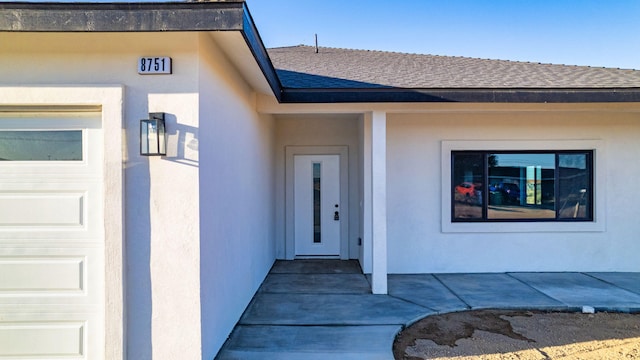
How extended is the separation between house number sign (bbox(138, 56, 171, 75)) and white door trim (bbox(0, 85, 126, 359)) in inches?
9.5

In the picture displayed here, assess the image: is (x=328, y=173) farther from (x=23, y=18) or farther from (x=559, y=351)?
(x=23, y=18)

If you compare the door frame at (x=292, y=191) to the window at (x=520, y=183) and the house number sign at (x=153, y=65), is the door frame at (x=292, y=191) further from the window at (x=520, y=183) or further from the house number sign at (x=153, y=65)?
the house number sign at (x=153, y=65)

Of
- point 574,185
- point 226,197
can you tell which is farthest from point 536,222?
point 226,197

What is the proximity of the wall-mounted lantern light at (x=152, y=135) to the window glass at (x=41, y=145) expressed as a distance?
63cm

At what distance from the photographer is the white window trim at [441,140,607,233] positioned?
6832mm

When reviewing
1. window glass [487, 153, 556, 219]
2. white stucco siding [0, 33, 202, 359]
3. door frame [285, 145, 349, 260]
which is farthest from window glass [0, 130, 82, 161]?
window glass [487, 153, 556, 219]

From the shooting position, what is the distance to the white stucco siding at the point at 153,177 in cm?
304

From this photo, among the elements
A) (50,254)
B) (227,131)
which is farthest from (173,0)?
(50,254)

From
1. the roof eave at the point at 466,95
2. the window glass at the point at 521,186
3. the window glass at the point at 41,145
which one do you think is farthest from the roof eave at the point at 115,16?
the window glass at the point at 521,186

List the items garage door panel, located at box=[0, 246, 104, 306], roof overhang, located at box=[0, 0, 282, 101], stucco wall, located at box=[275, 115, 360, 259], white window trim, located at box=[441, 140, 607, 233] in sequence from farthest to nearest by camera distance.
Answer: stucco wall, located at box=[275, 115, 360, 259] < white window trim, located at box=[441, 140, 607, 233] < garage door panel, located at box=[0, 246, 104, 306] < roof overhang, located at box=[0, 0, 282, 101]

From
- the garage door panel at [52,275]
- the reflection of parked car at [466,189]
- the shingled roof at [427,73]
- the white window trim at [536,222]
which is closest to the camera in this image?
the garage door panel at [52,275]

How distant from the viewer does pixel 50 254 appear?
3.11 meters

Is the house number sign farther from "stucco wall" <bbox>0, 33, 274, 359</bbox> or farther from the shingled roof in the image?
the shingled roof

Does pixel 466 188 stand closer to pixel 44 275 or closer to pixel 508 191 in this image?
pixel 508 191
